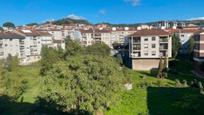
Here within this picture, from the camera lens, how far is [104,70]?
27.0 meters

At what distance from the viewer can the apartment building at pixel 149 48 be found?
214 feet

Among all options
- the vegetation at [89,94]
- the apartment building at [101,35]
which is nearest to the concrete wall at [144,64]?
the vegetation at [89,94]

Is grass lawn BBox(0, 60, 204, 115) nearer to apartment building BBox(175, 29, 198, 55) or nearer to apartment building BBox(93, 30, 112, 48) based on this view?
apartment building BBox(175, 29, 198, 55)

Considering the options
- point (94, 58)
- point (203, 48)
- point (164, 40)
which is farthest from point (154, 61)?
point (94, 58)

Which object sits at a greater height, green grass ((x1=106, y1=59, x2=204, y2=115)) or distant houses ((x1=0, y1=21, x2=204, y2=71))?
distant houses ((x1=0, y1=21, x2=204, y2=71))

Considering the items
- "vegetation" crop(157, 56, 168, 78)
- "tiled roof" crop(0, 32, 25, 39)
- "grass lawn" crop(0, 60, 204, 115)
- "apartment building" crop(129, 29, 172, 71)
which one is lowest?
"grass lawn" crop(0, 60, 204, 115)

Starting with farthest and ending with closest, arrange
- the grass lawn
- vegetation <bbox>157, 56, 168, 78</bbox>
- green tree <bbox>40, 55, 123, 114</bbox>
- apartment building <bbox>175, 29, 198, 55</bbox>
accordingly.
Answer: apartment building <bbox>175, 29, 198, 55</bbox> → vegetation <bbox>157, 56, 168, 78</bbox> → the grass lawn → green tree <bbox>40, 55, 123, 114</bbox>

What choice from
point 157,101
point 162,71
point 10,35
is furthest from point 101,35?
point 157,101

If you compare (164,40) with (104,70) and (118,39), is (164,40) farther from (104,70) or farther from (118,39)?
(118,39)

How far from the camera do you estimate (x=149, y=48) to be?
65.6 m

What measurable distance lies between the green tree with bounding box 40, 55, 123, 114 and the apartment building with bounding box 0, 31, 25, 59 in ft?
201

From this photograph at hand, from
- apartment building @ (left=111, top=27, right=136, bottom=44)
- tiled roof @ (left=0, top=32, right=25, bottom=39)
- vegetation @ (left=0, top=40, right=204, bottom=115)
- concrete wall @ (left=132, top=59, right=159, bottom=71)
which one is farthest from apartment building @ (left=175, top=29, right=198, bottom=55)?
vegetation @ (left=0, top=40, right=204, bottom=115)

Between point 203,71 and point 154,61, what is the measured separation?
→ 380 inches

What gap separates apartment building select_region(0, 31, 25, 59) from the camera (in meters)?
86.8
